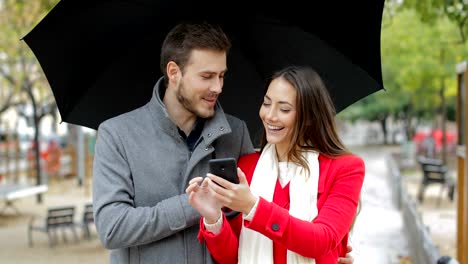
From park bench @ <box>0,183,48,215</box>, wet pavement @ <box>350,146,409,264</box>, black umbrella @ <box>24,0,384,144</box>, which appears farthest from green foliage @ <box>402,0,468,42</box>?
park bench @ <box>0,183,48,215</box>

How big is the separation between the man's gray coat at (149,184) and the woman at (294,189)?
131mm

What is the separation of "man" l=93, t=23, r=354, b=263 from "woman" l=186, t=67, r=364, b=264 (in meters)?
0.14

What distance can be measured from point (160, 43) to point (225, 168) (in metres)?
1.26

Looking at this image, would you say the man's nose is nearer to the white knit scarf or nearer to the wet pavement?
the white knit scarf

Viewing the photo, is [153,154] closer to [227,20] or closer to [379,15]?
[227,20]

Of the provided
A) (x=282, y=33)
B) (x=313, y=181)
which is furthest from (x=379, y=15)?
(x=313, y=181)

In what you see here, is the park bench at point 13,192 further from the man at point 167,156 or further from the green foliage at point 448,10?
the man at point 167,156

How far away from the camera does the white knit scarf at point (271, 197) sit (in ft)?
7.55

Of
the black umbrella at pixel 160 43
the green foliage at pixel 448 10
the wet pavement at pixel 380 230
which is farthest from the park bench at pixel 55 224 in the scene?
the black umbrella at pixel 160 43

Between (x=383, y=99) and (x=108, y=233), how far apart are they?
42859mm

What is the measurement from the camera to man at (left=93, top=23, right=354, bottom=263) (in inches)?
93.8

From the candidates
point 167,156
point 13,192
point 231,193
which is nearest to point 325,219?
point 231,193

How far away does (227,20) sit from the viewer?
3057 mm

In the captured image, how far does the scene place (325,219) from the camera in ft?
7.32
